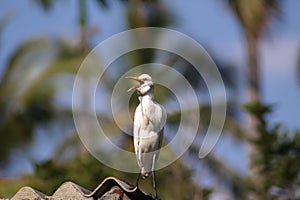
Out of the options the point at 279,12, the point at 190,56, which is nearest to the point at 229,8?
the point at 279,12

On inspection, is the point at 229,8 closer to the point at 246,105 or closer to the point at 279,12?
the point at 279,12

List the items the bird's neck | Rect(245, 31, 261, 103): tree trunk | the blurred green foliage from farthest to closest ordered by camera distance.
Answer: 1. Rect(245, 31, 261, 103): tree trunk
2. the blurred green foliage
3. the bird's neck

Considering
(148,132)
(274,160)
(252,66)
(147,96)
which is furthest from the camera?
(252,66)

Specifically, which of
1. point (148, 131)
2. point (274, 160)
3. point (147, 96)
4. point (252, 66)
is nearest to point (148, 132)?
point (148, 131)

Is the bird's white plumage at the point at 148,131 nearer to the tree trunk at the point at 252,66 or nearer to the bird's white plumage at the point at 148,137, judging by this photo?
the bird's white plumage at the point at 148,137

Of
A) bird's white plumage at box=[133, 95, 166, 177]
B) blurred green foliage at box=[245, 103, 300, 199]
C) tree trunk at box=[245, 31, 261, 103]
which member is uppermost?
tree trunk at box=[245, 31, 261, 103]

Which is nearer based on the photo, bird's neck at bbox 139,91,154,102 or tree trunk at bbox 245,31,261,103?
bird's neck at bbox 139,91,154,102

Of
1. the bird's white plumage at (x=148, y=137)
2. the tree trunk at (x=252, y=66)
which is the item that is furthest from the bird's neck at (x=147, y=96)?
the tree trunk at (x=252, y=66)

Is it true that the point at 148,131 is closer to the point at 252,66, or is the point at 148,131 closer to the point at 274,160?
the point at 274,160

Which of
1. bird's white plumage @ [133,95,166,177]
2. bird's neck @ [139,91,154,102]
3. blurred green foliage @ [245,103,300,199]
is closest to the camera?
bird's neck @ [139,91,154,102]

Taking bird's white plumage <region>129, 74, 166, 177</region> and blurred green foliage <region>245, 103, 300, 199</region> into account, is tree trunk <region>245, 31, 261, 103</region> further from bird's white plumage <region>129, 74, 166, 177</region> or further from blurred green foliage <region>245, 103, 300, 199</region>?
bird's white plumage <region>129, 74, 166, 177</region>

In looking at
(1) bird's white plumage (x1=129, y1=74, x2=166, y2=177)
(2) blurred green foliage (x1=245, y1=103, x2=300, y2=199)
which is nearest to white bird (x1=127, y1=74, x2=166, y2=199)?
(1) bird's white plumage (x1=129, y1=74, x2=166, y2=177)

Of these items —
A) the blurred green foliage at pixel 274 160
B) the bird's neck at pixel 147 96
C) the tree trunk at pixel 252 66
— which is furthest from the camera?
the tree trunk at pixel 252 66

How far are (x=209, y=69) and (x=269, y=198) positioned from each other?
18.3 feet
